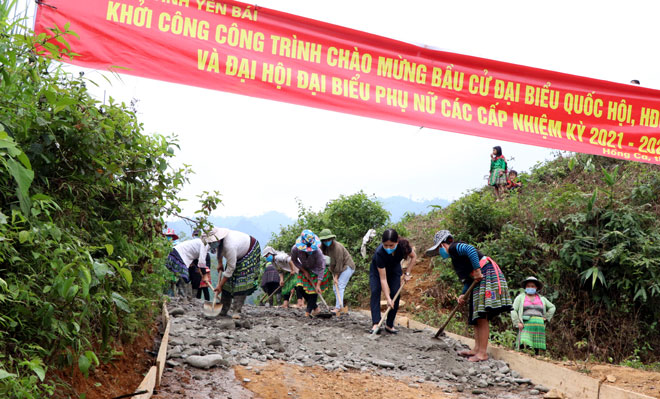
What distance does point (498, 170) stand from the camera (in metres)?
13.8

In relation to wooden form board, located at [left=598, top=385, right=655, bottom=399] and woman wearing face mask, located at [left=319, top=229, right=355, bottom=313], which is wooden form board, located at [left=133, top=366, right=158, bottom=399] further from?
woman wearing face mask, located at [left=319, top=229, right=355, bottom=313]

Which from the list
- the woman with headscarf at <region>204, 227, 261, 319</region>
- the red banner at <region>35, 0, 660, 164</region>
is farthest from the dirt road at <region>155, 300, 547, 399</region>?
the red banner at <region>35, 0, 660, 164</region>

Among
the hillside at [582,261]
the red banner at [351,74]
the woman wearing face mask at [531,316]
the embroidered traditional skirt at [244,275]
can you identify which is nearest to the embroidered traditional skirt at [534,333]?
the woman wearing face mask at [531,316]

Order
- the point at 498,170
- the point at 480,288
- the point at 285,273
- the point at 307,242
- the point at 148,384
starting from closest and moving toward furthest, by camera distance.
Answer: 1. the point at 148,384
2. the point at 480,288
3. the point at 307,242
4. the point at 285,273
5. the point at 498,170

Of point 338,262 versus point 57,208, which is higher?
point 57,208

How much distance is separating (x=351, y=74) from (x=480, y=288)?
122 inches

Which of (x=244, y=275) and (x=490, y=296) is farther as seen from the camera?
(x=244, y=275)

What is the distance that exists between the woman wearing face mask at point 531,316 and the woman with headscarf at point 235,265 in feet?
12.5

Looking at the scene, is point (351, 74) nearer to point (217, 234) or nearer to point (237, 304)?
point (217, 234)

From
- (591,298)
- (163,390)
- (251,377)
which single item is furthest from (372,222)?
(163,390)

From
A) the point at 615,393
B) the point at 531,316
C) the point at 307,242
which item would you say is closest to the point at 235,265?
the point at 307,242

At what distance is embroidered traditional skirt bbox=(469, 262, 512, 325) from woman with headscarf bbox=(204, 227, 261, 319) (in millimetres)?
3231

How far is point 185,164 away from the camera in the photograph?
160 inches

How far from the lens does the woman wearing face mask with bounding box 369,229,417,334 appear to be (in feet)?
24.7
